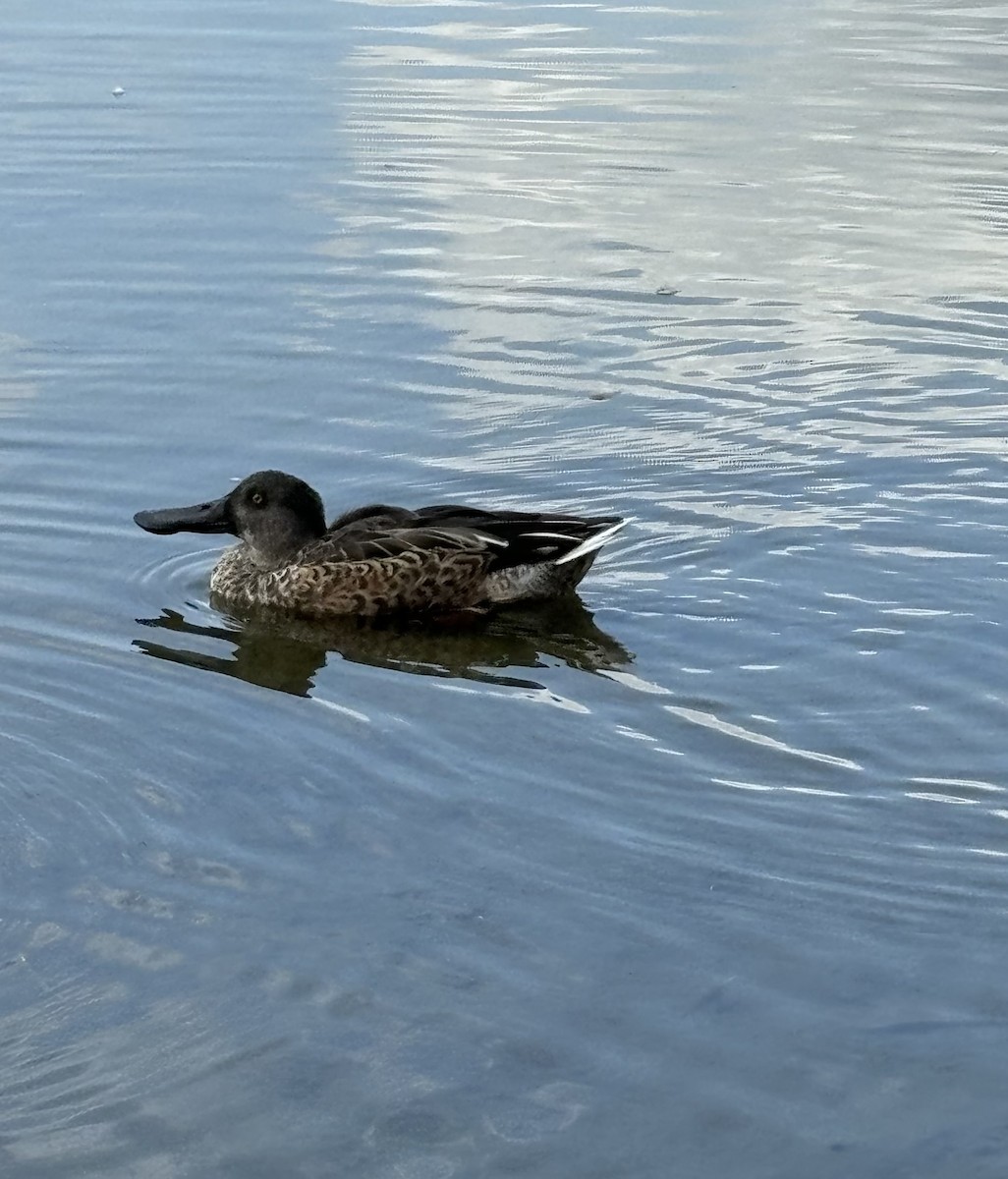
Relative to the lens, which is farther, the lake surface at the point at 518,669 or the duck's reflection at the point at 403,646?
the duck's reflection at the point at 403,646

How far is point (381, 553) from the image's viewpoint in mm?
8680

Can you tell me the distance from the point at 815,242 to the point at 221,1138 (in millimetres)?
9604

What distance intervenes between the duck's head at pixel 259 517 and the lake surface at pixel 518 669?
0.82ft

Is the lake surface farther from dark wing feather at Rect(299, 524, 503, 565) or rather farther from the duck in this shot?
dark wing feather at Rect(299, 524, 503, 565)

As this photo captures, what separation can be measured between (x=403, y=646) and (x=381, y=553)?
50 cm

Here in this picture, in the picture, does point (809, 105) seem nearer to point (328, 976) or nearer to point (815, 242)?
point (815, 242)

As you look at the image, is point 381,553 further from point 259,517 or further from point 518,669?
point 518,669

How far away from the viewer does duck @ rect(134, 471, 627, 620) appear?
28.0 ft

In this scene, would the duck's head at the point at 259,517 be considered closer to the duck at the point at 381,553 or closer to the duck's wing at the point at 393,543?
the duck at the point at 381,553

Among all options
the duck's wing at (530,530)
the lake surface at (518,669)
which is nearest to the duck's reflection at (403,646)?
the lake surface at (518,669)

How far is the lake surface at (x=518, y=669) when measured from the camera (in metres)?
4.90

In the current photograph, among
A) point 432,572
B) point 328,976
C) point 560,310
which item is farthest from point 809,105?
point 328,976

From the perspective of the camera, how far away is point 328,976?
5.35 meters

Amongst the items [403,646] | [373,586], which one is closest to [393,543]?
[373,586]
